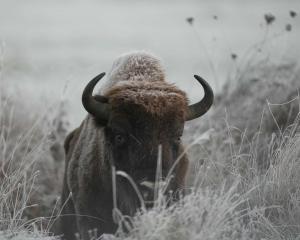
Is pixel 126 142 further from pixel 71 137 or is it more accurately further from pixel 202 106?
pixel 71 137

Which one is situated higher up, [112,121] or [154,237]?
[112,121]

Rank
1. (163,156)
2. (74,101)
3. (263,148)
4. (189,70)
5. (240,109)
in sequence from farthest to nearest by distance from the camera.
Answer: (189,70), (74,101), (240,109), (263,148), (163,156)

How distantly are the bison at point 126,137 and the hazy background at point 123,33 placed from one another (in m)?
5.60

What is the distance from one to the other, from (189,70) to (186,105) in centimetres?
1429

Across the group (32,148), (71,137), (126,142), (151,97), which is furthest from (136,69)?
(32,148)

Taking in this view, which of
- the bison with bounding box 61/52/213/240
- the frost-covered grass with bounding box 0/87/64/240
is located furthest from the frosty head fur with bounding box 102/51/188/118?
the frost-covered grass with bounding box 0/87/64/240

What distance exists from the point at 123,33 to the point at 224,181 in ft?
73.1

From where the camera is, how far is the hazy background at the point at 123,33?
60.7 feet

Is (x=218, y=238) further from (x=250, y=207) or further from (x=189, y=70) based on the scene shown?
(x=189, y=70)

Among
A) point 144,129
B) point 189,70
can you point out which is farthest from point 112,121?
point 189,70

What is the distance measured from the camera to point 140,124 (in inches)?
257

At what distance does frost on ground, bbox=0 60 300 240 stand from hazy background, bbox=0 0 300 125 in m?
3.21

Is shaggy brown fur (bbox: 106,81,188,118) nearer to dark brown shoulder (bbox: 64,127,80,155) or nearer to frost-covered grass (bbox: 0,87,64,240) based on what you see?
dark brown shoulder (bbox: 64,127,80,155)

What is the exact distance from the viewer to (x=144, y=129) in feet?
21.3
